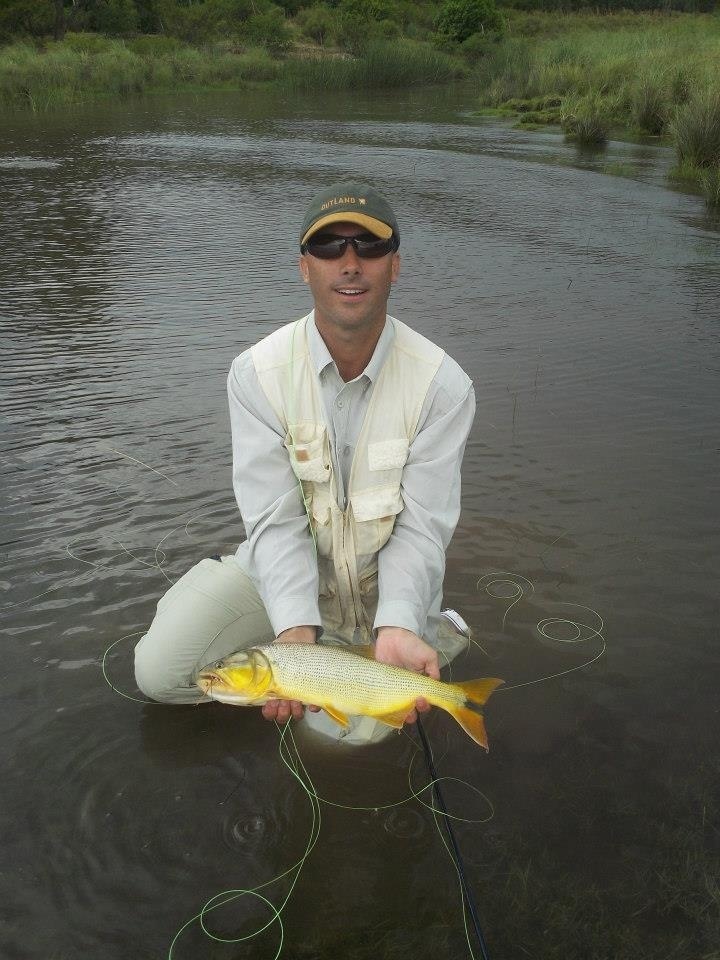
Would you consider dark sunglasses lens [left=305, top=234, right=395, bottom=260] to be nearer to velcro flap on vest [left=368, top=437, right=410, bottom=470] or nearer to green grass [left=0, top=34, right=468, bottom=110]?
velcro flap on vest [left=368, top=437, right=410, bottom=470]

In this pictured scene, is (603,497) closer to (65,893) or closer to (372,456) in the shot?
(372,456)

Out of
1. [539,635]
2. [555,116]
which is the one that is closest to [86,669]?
[539,635]

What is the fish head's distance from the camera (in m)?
2.79

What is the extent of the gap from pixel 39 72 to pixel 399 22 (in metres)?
40.2

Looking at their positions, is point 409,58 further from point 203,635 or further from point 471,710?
point 471,710

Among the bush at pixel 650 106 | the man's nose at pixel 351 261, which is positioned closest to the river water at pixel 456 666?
the man's nose at pixel 351 261

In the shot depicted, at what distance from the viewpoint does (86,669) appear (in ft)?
12.9

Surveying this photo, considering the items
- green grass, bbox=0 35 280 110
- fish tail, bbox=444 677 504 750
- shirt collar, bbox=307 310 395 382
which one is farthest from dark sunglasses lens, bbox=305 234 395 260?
green grass, bbox=0 35 280 110

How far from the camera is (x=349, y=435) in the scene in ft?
11.1

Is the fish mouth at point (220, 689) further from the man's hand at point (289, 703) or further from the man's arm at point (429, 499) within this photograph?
the man's arm at point (429, 499)

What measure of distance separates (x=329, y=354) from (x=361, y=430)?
0.33 m

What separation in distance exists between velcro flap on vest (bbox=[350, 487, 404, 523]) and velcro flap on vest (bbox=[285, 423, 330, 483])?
16cm

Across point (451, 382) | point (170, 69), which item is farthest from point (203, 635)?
point (170, 69)

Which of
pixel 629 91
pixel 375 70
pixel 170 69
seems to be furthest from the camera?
pixel 375 70
